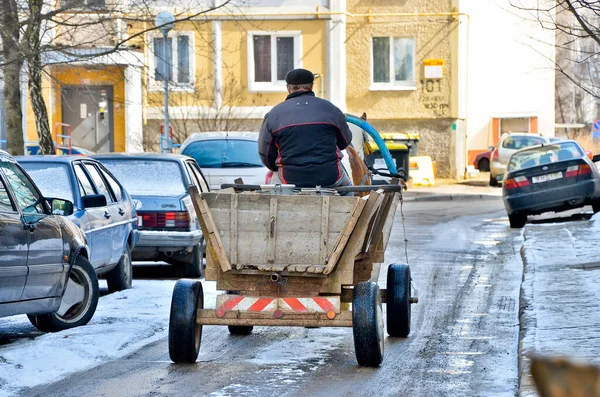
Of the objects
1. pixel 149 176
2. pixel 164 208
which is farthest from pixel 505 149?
pixel 164 208

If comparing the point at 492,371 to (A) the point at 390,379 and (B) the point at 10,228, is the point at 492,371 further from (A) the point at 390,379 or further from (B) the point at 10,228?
(B) the point at 10,228

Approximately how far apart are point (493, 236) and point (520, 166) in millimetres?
2021

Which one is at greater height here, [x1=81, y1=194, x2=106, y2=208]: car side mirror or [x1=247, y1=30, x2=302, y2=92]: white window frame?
[x1=247, y1=30, x2=302, y2=92]: white window frame

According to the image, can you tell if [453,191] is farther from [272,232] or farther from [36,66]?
[272,232]

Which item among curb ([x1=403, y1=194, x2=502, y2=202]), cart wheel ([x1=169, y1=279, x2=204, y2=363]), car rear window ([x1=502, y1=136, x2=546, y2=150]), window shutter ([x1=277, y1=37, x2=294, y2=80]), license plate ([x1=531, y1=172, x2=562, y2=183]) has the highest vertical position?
window shutter ([x1=277, y1=37, x2=294, y2=80])

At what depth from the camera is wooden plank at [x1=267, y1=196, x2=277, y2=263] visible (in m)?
7.05

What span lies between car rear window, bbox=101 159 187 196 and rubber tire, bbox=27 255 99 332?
4303 millimetres

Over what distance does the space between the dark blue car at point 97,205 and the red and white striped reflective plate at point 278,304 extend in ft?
11.6

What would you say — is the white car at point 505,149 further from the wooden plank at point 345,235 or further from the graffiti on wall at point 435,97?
the wooden plank at point 345,235

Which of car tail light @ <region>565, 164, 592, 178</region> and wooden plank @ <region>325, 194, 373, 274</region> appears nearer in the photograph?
wooden plank @ <region>325, 194, 373, 274</region>

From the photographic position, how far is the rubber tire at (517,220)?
2050cm

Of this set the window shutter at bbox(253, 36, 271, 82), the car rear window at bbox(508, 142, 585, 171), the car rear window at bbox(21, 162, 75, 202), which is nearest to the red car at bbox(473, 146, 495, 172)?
the window shutter at bbox(253, 36, 271, 82)

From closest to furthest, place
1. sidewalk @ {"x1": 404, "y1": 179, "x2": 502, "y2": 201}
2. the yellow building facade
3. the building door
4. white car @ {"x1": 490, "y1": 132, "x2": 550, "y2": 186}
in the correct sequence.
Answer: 1. sidewalk @ {"x1": 404, "y1": 179, "x2": 502, "y2": 201}
2. the building door
3. the yellow building facade
4. white car @ {"x1": 490, "y1": 132, "x2": 550, "y2": 186}

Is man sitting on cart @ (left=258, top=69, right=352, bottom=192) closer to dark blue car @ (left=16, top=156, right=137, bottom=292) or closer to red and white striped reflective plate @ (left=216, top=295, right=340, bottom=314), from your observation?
red and white striped reflective plate @ (left=216, top=295, right=340, bottom=314)
